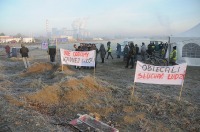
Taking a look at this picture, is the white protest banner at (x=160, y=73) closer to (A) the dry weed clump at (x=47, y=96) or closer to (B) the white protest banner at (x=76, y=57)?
(A) the dry weed clump at (x=47, y=96)

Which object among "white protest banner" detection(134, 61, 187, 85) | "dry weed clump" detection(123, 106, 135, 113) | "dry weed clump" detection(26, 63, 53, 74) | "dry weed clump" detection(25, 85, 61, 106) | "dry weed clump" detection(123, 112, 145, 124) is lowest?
"dry weed clump" detection(123, 112, 145, 124)

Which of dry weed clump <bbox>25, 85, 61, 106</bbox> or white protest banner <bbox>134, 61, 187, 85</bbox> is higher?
white protest banner <bbox>134, 61, 187, 85</bbox>

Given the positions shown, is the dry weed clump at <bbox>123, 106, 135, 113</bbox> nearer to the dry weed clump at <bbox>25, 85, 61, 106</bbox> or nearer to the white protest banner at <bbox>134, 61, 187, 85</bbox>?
the white protest banner at <bbox>134, 61, 187, 85</bbox>

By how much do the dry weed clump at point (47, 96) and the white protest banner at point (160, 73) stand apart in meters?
3.09

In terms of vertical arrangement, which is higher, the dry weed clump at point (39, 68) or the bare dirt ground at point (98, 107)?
the dry weed clump at point (39, 68)

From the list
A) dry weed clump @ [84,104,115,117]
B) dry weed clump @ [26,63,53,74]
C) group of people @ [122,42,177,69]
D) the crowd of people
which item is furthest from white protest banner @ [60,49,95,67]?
dry weed clump @ [84,104,115,117]

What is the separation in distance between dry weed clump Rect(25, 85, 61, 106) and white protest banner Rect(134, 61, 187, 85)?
3.09 metres

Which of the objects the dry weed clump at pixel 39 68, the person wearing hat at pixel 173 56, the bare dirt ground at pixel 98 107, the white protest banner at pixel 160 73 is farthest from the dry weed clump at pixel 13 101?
the person wearing hat at pixel 173 56

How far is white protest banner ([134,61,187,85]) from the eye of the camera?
8.14m

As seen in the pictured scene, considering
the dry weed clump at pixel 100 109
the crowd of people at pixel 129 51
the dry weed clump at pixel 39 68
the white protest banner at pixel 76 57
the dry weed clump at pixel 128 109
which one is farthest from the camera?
the crowd of people at pixel 129 51

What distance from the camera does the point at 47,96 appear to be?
26.4 ft

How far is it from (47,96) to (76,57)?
170 inches

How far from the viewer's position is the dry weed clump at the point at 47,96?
25.5ft

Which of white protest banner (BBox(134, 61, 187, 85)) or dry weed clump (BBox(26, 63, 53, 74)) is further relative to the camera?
dry weed clump (BBox(26, 63, 53, 74))
